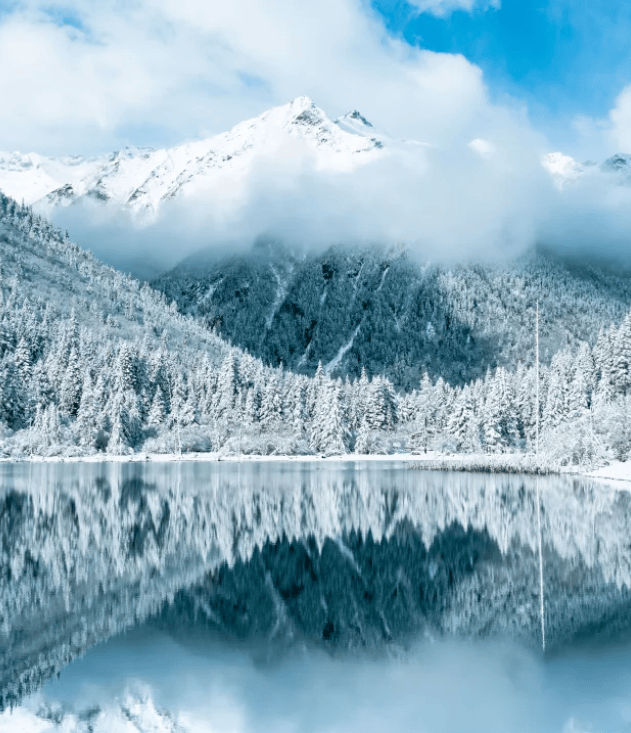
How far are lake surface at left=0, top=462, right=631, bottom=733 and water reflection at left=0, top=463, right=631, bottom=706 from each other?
0.34 ft

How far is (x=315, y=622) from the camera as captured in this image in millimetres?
22172

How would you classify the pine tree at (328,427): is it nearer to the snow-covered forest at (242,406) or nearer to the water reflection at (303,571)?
the snow-covered forest at (242,406)

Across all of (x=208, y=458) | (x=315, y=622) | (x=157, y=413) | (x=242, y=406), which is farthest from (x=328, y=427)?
(x=315, y=622)

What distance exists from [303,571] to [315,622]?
22.5 ft

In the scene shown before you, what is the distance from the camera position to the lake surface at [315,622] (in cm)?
1573

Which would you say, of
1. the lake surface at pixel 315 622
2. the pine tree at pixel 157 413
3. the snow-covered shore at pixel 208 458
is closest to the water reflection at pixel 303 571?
the lake surface at pixel 315 622

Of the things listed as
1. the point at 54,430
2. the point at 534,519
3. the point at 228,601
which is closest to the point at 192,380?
the point at 54,430

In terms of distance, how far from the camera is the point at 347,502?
177ft

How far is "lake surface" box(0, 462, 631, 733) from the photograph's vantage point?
15727mm

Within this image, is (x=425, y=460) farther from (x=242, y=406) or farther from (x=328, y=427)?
(x=242, y=406)

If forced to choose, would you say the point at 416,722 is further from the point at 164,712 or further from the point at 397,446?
the point at 397,446

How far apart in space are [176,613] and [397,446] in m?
131

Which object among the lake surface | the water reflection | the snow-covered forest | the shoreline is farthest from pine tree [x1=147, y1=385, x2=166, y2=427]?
the lake surface

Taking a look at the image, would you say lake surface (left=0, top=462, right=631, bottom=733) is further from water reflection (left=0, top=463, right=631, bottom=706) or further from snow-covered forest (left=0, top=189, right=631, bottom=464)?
snow-covered forest (left=0, top=189, right=631, bottom=464)
